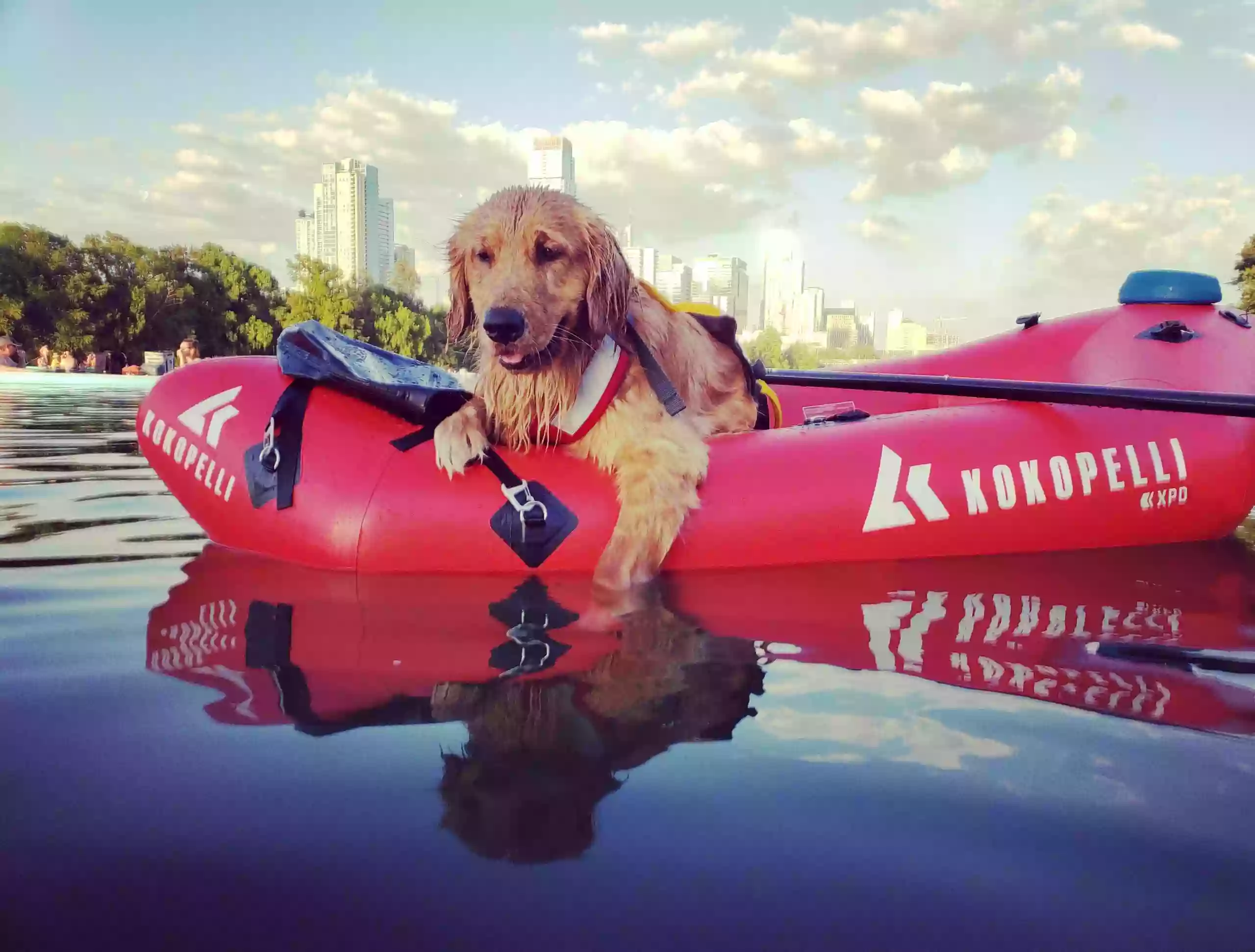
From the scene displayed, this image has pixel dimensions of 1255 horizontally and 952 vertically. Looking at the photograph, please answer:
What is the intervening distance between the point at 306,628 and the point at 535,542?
0.84 metres

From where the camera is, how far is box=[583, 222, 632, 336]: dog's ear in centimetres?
293

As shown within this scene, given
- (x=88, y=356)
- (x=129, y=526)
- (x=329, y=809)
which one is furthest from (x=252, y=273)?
(x=329, y=809)

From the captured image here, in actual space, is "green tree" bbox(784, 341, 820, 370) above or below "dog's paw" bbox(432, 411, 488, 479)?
above

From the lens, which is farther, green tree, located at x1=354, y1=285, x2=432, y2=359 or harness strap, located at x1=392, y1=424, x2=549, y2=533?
green tree, located at x1=354, y1=285, x2=432, y2=359

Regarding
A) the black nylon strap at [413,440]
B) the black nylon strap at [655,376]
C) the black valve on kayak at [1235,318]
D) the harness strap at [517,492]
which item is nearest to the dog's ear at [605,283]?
the black nylon strap at [655,376]

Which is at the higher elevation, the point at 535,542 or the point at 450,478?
the point at 450,478

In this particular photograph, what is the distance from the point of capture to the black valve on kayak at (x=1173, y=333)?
13.1 ft

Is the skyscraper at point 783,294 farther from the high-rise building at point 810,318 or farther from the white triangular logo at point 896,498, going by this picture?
the white triangular logo at point 896,498

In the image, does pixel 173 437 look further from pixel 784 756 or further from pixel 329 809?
pixel 784 756

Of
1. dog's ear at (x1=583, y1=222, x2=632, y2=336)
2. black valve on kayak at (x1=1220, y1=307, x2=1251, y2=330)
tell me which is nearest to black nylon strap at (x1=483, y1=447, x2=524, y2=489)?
dog's ear at (x1=583, y1=222, x2=632, y2=336)

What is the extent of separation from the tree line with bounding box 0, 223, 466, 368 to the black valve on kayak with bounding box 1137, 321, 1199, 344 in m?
28.2

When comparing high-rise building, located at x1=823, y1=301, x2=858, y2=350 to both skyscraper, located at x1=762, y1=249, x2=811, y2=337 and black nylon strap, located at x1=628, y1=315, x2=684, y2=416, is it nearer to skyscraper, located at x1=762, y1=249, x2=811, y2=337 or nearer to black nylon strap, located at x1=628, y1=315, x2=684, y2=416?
skyscraper, located at x1=762, y1=249, x2=811, y2=337

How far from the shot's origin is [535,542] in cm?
278

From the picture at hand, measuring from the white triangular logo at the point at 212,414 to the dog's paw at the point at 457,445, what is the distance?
0.88 meters
